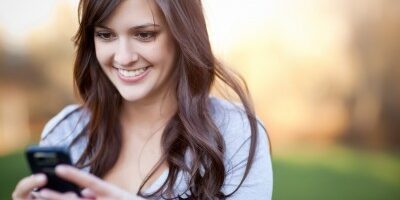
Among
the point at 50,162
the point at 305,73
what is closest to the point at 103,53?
the point at 50,162

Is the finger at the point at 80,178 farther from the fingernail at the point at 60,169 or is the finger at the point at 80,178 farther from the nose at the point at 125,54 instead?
the nose at the point at 125,54

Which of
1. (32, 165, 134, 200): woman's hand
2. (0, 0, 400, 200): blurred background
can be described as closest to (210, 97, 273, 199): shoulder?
(32, 165, 134, 200): woman's hand

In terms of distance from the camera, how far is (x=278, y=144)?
2.40 m

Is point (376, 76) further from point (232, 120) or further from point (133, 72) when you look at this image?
point (133, 72)

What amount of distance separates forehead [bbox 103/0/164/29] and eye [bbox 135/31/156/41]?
3 centimetres

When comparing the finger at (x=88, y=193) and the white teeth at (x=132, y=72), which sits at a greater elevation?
the white teeth at (x=132, y=72)

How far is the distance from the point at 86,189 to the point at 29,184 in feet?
0.37

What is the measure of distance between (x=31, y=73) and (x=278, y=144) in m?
1.08

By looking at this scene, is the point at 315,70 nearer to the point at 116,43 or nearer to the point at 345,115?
the point at 345,115

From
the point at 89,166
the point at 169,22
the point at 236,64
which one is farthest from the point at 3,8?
the point at 169,22

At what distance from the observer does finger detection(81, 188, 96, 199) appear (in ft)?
3.57

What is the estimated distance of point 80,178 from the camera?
104 cm

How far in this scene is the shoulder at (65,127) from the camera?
1.51 meters

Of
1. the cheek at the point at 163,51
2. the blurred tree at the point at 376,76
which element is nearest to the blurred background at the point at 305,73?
the blurred tree at the point at 376,76
